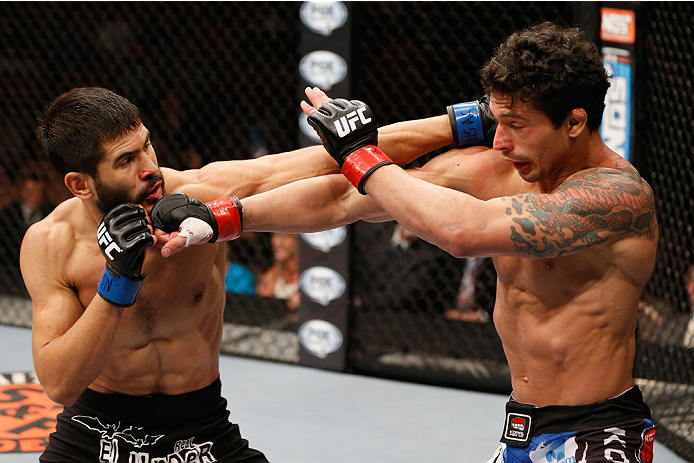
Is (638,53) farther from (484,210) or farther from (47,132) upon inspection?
(47,132)

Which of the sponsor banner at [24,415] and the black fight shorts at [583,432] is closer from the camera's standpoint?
the black fight shorts at [583,432]

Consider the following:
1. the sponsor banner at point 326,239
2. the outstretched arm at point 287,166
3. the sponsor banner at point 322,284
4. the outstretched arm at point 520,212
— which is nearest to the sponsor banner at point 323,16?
the sponsor banner at point 326,239

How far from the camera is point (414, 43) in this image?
4.30m

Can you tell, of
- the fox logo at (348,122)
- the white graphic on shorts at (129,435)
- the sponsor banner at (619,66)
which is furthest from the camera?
the sponsor banner at (619,66)

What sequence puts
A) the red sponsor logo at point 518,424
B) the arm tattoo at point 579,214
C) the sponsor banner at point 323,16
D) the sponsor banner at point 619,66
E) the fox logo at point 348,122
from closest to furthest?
the arm tattoo at point 579,214, the fox logo at point 348,122, the red sponsor logo at point 518,424, the sponsor banner at point 619,66, the sponsor banner at point 323,16

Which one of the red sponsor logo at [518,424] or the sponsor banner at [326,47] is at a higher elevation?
the sponsor banner at [326,47]

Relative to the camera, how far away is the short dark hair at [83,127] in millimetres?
1849

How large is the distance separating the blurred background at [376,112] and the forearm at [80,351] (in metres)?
1.71

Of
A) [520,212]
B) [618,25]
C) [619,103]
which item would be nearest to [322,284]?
[619,103]

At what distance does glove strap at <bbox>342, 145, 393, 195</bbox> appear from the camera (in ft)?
5.38

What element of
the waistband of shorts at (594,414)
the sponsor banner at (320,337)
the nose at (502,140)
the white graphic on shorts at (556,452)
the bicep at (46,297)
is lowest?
the sponsor banner at (320,337)

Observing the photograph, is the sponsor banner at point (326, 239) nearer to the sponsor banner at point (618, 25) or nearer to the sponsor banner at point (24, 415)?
the sponsor banner at point (24, 415)

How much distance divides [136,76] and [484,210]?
3.81 m

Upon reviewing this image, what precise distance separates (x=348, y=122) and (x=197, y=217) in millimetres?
375
